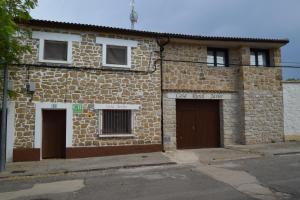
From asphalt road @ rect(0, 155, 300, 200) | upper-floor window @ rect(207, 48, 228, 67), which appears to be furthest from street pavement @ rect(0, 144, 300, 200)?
upper-floor window @ rect(207, 48, 228, 67)

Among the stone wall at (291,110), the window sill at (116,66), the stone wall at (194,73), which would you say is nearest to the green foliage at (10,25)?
the window sill at (116,66)

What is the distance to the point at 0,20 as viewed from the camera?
777 cm

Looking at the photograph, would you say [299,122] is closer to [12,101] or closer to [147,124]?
[147,124]

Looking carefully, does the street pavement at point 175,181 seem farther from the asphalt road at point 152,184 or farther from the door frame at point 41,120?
the door frame at point 41,120

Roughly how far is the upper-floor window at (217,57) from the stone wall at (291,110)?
3.69 m

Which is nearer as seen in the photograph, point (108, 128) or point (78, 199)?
point (78, 199)

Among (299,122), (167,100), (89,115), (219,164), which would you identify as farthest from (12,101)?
(299,122)

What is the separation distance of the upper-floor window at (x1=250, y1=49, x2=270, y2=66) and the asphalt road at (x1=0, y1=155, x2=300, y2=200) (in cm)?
657

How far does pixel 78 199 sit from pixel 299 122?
44.2 ft

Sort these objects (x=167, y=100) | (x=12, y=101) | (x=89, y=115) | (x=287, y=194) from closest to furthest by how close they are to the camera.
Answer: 1. (x=287, y=194)
2. (x=12, y=101)
3. (x=89, y=115)
4. (x=167, y=100)

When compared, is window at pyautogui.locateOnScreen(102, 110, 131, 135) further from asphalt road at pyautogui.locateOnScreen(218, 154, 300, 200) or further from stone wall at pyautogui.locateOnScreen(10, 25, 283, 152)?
asphalt road at pyautogui.locateOnScreen(218, 154, 300, 200)

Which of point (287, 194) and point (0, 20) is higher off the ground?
point (0, 20)

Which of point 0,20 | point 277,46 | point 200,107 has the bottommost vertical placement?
point 200,107

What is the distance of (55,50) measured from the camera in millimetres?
12516
